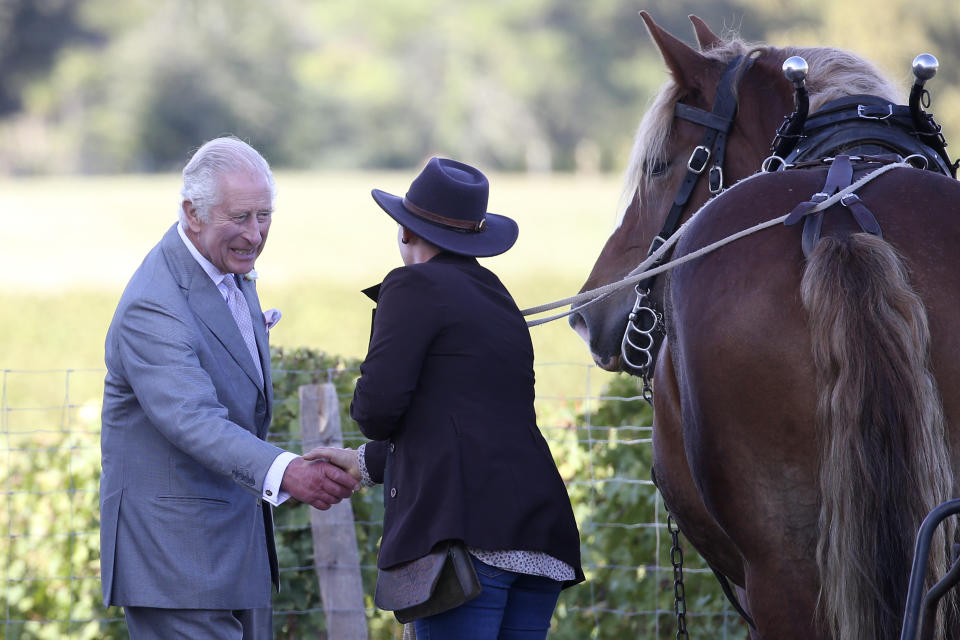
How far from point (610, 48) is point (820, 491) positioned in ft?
227

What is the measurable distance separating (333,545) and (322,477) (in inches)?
64.9

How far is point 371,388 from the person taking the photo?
8.96 feet

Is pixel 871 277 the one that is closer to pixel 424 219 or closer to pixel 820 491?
pixel 820 491

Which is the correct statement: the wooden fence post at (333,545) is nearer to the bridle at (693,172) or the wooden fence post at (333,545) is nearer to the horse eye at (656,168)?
the bridle at (693,172)

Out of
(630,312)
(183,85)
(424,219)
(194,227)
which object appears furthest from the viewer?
(183,85)

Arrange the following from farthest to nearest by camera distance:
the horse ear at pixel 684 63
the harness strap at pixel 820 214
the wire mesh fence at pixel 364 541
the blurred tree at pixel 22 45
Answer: the blurred tree at pixel 22 45
the wire mesh fence at pixel 364 541
the horse ear at pixel 684 63
the harness strap at pixel 820 214

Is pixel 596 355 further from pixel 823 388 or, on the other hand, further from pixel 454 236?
pixel 823 388

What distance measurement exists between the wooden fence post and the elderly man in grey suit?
1.32 metres

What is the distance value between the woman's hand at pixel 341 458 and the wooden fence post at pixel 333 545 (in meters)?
1.44

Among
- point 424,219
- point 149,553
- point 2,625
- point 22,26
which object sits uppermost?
point 22,26

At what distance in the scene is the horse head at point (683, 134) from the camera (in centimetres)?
340

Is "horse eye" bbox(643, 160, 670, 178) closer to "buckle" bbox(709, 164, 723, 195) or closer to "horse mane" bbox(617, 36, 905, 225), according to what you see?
"horse mane" bbox(617, 36, 905, 225)

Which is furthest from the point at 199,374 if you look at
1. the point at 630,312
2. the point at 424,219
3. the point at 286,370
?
the point at 286,370

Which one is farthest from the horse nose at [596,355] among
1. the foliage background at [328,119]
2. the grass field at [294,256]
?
the foliage background at [328,119]
